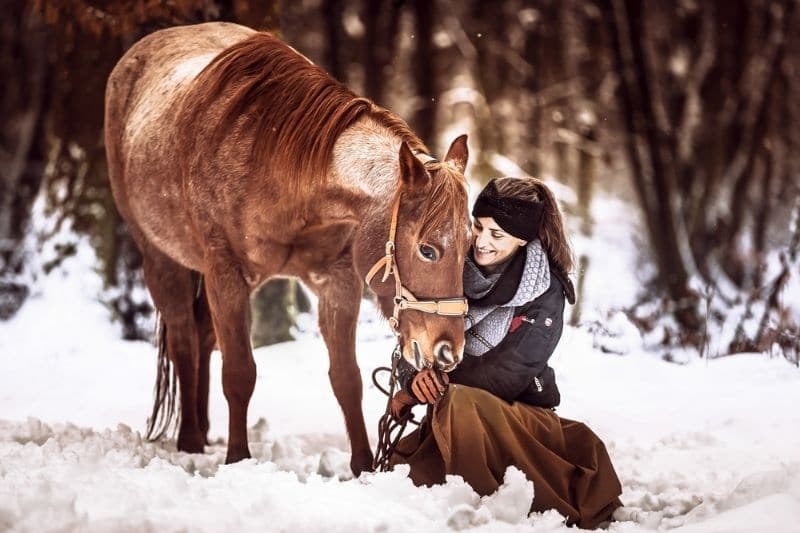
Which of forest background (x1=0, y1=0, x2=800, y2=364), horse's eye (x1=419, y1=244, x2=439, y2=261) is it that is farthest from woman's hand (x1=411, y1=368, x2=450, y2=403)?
forest background (x1=0, y1=0, x2=800, y2=364)

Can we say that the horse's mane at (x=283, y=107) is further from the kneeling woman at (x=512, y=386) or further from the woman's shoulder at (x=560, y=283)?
the woman's shoulder at (x=560, y=283)

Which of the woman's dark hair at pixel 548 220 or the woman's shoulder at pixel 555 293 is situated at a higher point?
the woman's dark hair at pixel 548 220

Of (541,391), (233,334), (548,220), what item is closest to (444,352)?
(541,391)

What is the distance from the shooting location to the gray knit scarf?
225cm

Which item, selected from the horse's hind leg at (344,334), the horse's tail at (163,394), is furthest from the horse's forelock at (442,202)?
the horse's tail at (163,394)

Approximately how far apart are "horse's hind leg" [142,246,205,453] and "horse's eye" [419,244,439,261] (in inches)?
55.0

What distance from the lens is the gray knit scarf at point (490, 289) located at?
225 centimetres

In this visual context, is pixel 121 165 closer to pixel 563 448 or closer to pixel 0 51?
pixel 0 51

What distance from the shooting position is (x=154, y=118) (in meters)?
3.18

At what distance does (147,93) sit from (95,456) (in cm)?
159

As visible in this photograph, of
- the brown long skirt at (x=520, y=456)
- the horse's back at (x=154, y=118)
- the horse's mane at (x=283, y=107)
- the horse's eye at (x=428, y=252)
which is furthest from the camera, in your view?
the horse's back at (x=154, y=118)

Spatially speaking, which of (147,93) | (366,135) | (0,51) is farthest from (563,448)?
(0,51)

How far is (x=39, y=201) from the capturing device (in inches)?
158

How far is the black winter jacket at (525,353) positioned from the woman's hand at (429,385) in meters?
0.08
